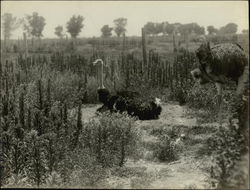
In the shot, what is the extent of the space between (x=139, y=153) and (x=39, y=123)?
62.2 inches

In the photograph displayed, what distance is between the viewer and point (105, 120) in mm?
7492

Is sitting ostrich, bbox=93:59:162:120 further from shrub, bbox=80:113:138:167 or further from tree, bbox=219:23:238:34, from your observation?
tree, bbox=219:23:238:34

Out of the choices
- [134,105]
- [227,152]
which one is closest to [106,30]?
[134,105]

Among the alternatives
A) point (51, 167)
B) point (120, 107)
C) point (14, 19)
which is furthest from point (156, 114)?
point (14, 19)

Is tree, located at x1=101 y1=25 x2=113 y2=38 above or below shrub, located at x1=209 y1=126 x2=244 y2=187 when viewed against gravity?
above

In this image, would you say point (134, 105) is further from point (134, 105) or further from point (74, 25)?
point (74, 25)

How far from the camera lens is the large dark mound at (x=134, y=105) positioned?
932cm

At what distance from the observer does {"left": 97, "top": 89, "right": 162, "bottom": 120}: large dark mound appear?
9.32m

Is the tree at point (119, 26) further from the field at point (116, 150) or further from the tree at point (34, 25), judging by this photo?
the field at point (116, 150)

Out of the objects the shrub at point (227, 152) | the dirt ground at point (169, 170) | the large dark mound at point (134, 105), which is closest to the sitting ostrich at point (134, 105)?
the large dark mound at point (134, 105)

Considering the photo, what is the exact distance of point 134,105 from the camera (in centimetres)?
932

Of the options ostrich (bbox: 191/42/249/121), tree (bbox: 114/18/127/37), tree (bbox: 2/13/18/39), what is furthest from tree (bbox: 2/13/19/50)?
ostrich (bbox: 191/42/249/121)

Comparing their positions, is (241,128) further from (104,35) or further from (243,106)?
(104,35)

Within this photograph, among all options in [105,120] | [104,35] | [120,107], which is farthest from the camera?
[104,35]
